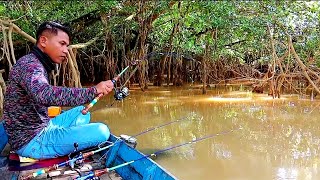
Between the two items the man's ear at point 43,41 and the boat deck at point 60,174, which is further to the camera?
the boat deck at point 60,174

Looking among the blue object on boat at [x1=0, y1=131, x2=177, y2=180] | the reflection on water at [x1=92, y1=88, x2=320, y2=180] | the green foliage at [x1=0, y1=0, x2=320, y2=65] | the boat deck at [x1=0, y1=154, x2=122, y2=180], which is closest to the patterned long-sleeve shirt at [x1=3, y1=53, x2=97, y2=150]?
the boat deck at [x1=0, y1=154, x2=122, y2=180]

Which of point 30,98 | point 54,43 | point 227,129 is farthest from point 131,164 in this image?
point 227,129

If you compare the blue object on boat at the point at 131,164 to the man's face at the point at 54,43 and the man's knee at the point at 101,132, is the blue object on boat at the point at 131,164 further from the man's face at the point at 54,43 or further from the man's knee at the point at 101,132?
the man's face at the point at 54,43

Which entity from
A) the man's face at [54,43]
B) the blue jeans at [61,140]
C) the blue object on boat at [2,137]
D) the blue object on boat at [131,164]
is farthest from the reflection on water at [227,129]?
the man's face at [54,43]

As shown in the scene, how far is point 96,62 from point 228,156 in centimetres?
706

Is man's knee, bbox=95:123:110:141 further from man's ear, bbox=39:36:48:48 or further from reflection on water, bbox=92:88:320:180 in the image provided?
reflection on water, bbox=92:88:320:180

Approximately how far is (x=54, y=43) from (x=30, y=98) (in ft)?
1.01

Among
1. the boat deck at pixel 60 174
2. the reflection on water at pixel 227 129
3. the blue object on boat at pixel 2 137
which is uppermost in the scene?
the blue object on boat at pixel 2 137

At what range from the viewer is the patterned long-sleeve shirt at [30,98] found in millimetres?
1850

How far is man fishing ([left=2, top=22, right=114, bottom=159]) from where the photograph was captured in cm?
186

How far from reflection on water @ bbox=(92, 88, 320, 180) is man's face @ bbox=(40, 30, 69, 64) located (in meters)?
1.56

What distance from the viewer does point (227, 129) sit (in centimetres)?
500

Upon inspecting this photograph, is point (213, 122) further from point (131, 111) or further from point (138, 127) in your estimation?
point (131, 111)

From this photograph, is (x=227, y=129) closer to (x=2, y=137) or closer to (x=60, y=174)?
(x=2, y=137)
